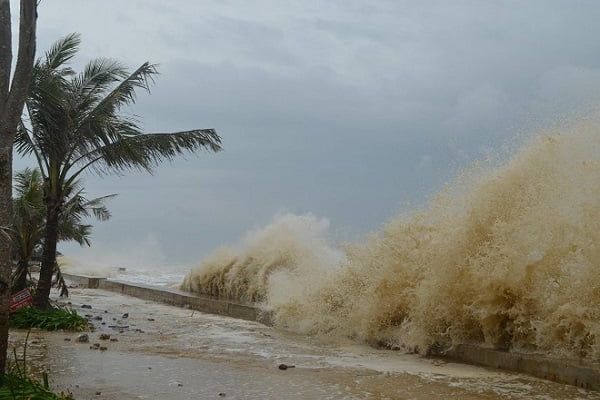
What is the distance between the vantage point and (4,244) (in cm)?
566

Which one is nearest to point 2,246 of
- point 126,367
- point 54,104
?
point 126,367

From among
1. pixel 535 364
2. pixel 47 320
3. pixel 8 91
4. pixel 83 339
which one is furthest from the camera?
pixel 47 320

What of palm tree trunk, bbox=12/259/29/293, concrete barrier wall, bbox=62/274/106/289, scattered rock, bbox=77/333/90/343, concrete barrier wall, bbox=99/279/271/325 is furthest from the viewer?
concrete barrier wall, bbox=62/274/106/289

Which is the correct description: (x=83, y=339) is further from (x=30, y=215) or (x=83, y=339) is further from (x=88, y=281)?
(x=88, y=281)

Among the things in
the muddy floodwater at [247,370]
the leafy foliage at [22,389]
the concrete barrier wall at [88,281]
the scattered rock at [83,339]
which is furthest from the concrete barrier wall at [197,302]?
the leafy foliage at [22,389]

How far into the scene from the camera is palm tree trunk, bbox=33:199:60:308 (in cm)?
1250

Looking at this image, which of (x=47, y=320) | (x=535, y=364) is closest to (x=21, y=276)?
(x=47, y=320)

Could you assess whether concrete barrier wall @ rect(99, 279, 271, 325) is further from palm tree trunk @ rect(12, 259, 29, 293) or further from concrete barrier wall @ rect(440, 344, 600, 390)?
concrete barrier wall @ rect(440, 344, 600, 390)

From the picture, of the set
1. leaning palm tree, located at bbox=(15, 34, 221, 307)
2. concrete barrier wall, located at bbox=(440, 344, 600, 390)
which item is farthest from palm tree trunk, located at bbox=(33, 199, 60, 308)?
concrete barrier wall, located at bbox=(440, 344, 600, 390)

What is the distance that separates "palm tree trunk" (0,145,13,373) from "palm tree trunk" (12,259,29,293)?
7.80m

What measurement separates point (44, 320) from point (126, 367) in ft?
13.8

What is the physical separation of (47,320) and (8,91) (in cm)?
658

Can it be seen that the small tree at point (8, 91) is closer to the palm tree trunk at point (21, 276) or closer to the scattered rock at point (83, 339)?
the scattered rock at point (83, 339)

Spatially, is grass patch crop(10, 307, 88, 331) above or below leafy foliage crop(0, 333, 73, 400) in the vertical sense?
above
